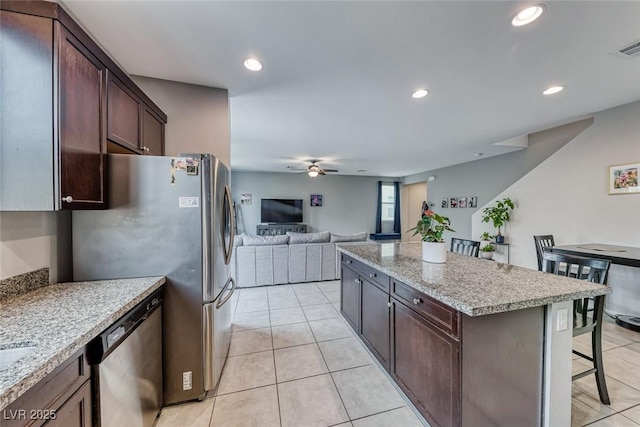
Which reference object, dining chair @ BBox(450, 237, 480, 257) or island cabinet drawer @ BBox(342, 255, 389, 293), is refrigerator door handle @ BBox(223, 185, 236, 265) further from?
dining chair @ BBox(450, 237, 480, 257)

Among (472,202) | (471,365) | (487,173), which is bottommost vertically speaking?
(471,365)

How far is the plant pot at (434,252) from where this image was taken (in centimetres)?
207

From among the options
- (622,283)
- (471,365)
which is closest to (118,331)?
(471,365)

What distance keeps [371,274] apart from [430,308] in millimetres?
776

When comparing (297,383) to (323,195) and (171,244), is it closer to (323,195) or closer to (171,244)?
(171,244)

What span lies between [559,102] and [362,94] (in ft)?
7.57

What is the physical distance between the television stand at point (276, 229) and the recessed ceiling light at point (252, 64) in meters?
5.87

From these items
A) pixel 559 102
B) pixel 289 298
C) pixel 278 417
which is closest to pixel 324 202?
pixel 289 298

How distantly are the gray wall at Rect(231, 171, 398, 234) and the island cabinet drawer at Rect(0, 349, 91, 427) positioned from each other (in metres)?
6.94

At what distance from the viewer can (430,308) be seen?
1.45m

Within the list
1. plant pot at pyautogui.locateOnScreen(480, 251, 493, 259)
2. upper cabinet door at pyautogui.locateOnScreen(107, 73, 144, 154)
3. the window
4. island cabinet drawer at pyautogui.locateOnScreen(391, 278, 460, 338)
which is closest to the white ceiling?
upper cabinet door at pyautogui.locateOnScreen(107, 73, 144, 154)

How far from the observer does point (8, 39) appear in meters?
1.15

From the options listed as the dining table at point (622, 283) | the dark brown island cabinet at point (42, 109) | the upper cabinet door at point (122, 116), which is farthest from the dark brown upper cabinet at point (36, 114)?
the dining table at point (622, 283)

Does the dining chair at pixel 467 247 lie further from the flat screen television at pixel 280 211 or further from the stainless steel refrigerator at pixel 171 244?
the flat screen television at pixel 280 211
